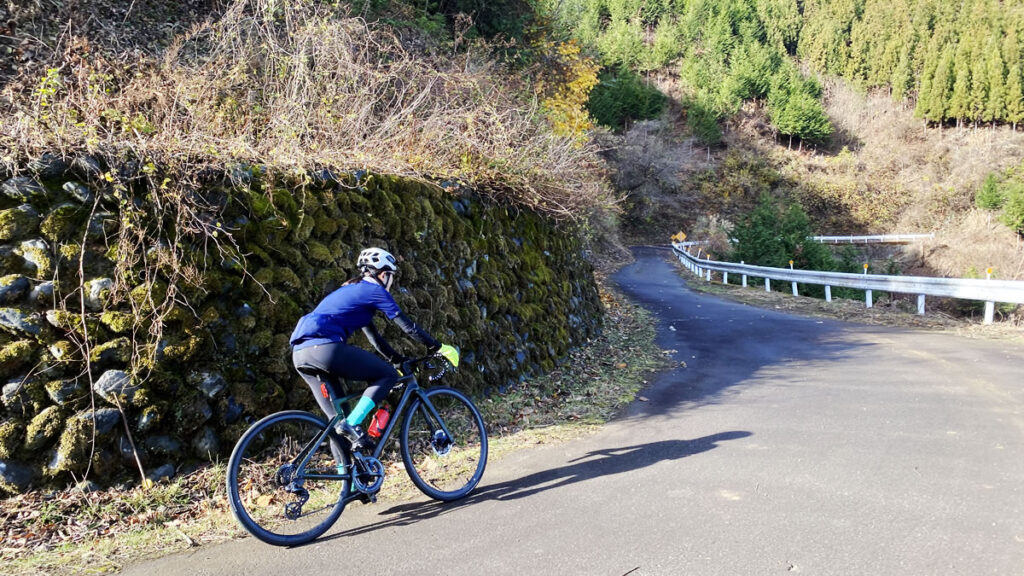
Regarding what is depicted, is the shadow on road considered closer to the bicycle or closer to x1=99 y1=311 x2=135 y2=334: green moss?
the bicycle

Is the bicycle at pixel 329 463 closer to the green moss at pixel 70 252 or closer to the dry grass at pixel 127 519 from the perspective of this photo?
the dry grass at pixel 127 519

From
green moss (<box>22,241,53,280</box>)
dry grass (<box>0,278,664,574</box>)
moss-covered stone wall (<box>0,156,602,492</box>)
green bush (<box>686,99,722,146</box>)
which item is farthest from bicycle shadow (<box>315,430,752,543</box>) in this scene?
green bush (<box>686,99,722,146</box>)

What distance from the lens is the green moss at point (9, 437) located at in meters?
4.36

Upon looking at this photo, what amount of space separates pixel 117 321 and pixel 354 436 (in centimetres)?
209

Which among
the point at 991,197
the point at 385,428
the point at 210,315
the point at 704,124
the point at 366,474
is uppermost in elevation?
the point at 704,124

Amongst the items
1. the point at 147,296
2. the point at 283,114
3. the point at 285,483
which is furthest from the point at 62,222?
the point at 283,114

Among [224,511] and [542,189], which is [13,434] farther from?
[542,189]

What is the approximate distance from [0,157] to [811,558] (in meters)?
6.26

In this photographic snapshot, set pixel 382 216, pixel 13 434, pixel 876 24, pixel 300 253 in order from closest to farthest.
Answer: pixel 13 434
pixel 300 253
pixel 382 216
pixel 876 24

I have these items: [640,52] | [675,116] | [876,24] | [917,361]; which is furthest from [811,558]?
[876,24]

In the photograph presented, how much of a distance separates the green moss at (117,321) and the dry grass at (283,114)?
134cm

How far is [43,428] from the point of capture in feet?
14.7

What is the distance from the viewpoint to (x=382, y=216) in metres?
7.11

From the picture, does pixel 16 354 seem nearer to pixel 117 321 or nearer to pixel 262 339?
pixel 117 321
